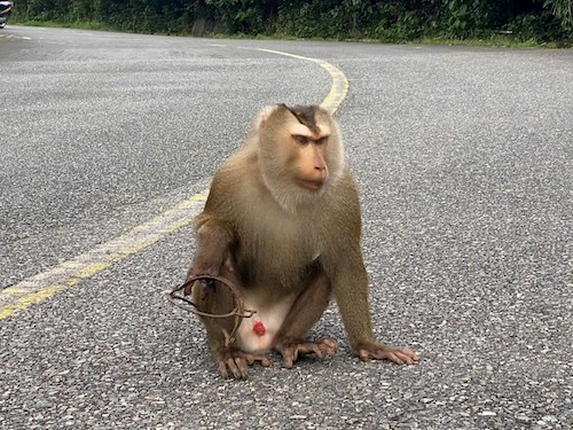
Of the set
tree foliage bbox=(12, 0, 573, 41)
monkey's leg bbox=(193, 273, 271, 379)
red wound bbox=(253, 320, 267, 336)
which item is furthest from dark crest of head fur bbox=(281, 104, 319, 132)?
tree foliage bbox=(12, 0, 573, 41)

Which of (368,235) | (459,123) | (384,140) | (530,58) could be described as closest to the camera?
(368,235)

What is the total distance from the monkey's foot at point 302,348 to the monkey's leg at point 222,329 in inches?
2.6

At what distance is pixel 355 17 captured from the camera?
30.4m

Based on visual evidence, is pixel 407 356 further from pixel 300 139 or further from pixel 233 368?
pixel 300 139

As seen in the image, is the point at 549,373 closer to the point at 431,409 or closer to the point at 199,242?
the point at 431,409

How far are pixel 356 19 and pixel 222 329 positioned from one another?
1101 inches

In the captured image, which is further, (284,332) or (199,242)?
(284,332)

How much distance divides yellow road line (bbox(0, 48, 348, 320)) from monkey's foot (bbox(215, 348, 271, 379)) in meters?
0.94

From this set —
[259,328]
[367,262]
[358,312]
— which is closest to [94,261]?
[367,262]

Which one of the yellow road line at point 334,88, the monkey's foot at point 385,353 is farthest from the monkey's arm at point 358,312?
the yellow road line at point 334,88

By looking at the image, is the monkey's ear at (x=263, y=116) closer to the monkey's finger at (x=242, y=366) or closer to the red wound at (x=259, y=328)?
the red wound at (x=259, y=328)

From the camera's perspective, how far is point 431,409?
9.30ft

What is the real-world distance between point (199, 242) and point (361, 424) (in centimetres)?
80

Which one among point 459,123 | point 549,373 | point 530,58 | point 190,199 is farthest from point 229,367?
point 530,58
